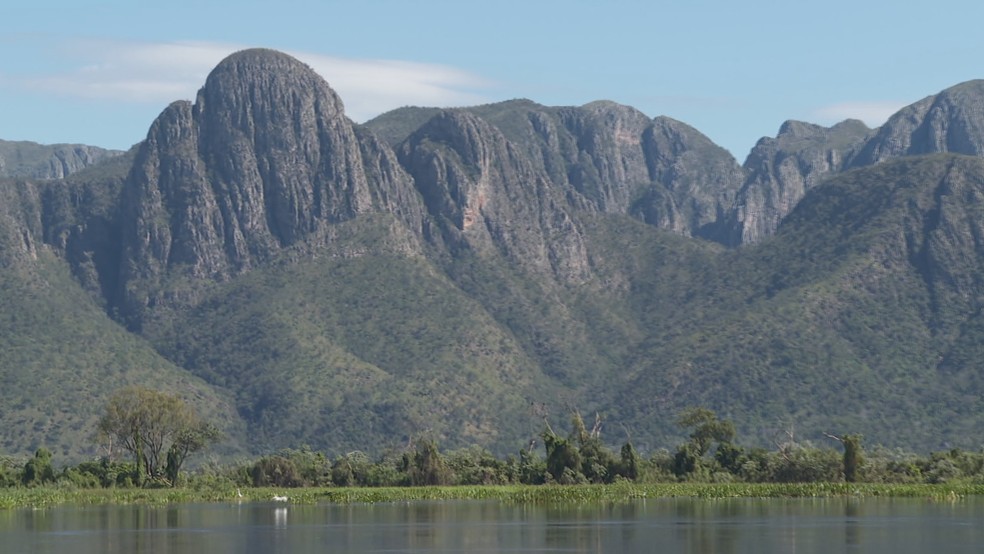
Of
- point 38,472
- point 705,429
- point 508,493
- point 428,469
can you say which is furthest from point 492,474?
point 38,472

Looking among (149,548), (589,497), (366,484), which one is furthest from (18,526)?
(366,484)

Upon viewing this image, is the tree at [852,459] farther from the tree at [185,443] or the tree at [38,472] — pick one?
the tree at [38,472]

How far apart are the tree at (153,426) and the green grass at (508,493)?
12975 millimetres

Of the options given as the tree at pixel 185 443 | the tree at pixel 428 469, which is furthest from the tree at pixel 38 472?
the tree at pixel 428 469

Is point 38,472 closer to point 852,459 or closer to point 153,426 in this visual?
point 153,426

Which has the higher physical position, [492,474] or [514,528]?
[492,474]

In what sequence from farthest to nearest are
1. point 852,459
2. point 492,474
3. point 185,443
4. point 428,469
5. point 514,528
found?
point 492,474, point 185,443, point 428,469, point 852,459, point 514,528

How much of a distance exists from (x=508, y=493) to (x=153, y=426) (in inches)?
1461

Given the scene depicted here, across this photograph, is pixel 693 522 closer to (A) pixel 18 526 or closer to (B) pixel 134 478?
(A) pixel 18 526

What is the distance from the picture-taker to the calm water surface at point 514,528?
8369 centimetres

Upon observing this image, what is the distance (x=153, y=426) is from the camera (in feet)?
520

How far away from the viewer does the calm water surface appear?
275ft

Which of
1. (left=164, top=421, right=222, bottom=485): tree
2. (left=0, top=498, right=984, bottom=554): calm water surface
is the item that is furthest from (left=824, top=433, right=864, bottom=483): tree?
(left=164, top=421, right=222, bottom=485): tree

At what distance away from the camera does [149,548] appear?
84.8 meters
